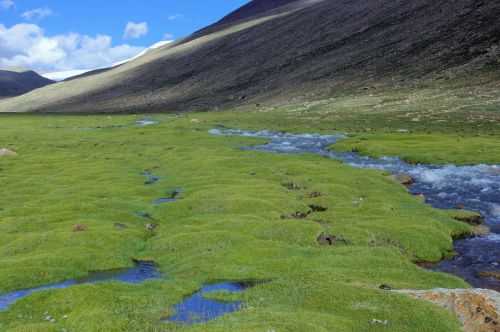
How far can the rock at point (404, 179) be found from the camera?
51.7 metres

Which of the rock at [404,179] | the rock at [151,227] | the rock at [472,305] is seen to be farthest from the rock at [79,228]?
the rock at [404,179]

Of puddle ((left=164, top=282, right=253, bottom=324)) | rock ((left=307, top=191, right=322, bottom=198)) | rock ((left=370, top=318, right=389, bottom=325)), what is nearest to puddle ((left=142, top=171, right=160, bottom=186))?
rock ((left=307, top=191, right=322, bottom=198))

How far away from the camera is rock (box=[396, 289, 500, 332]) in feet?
62.3

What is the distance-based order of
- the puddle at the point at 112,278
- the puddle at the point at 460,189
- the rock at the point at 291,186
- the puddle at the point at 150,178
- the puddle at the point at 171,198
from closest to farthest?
the puddle at the point at 112,278
the puddle at the point at 460,189
the puddle at the point at 171,198
the rock at the point at 291,186
the puddle at the point at 150,178

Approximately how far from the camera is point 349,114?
122 metres

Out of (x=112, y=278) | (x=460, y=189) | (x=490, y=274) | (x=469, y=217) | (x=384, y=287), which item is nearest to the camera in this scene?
(x=384, y=287)

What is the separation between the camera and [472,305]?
65.0 ft

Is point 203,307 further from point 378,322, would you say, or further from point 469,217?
point 469,217

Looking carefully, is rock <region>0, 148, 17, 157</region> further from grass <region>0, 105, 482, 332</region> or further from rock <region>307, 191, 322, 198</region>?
rock <region>307, 191, 322, 198</region>

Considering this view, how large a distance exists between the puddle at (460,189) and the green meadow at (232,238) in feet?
5.73

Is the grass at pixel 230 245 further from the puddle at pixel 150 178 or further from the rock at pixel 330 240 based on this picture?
the puddle at pixel 150 178

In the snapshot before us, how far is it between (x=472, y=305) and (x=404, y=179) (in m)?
33.4

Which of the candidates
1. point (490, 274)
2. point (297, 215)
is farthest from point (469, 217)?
point (297, 215)

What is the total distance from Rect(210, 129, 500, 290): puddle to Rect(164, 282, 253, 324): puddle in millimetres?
12052
